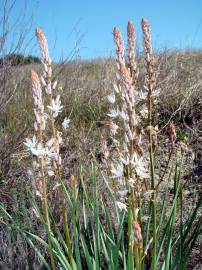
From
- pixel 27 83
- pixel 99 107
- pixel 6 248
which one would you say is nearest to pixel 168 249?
pixel 6 248

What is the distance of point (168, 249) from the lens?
174 cm

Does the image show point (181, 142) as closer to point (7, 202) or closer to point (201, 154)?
point (201, 154)

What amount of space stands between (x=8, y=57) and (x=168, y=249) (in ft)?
10.7

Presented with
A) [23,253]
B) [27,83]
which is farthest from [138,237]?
[27,83]

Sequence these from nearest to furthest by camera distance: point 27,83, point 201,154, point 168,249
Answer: point 168,249
point 201,154
point 27,83

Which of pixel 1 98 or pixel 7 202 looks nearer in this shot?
pixel 7 202

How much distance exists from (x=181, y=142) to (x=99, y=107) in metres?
1.35

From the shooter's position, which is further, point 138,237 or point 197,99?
point 197,99

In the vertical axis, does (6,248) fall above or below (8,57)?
below

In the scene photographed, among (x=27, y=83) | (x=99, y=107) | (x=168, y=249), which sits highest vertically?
(x=27, y=83)

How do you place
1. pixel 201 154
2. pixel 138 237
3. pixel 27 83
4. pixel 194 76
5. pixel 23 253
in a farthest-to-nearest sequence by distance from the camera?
pixel 194 76 → pixel 27 83 → pixel 201 154 → pixel 23 253 → pixel 138 237

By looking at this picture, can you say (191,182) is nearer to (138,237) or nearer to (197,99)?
(197,99)

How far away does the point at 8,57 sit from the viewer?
4273 mm

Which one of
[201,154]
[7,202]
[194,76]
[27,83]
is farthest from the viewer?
[194,76]
